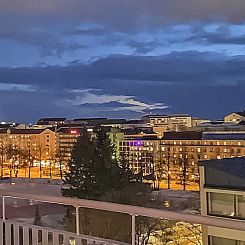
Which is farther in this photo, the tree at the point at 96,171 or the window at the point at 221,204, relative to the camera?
the tree at the point at 96,171

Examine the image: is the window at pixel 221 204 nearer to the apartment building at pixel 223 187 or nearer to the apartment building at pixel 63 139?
the apartment building at pixel 223 187

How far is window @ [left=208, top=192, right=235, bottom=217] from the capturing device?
605cm

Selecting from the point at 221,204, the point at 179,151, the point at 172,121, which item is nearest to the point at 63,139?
the point at 179,151

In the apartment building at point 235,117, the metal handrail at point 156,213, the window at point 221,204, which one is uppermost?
the apartment building at point 235,117

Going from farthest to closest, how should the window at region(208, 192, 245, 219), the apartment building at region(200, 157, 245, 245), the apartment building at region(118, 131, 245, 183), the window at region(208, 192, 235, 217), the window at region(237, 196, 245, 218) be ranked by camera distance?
the apartment building at region(118, 131, 245, 183) → the apartment building at region(200, 157, 245, 245) → the window at region(208, 192, 235, 217) → the window at region(208, 192, 245, 219) → the window at region(237, 196, 245, 218)

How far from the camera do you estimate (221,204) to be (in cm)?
665

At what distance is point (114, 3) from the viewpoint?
21.4 meters

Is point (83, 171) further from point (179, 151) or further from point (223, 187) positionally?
point (179, 151)

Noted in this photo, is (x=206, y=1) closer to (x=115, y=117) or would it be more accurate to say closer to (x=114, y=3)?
(x=114, y=3)

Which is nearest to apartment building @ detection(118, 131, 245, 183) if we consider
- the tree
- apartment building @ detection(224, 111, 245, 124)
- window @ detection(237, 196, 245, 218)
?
the tree

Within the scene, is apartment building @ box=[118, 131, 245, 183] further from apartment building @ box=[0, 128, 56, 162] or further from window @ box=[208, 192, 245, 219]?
window @ box=[208, 192, 245, 219]

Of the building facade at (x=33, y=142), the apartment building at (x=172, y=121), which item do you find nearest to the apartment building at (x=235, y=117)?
the apartment building at (x=172, y=121)

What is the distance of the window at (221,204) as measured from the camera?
6.05m

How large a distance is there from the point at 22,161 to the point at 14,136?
14263 mm
